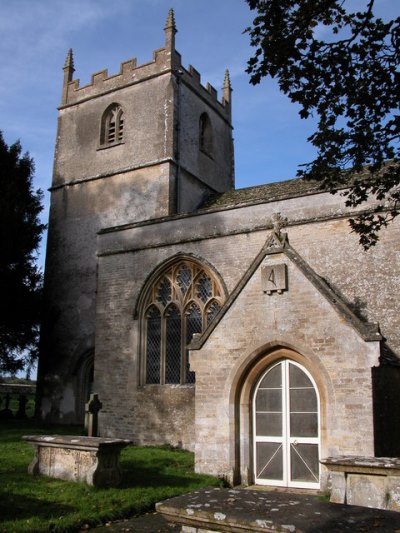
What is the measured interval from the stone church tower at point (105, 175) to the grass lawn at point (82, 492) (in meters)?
8.77

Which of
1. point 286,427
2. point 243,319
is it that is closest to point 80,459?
point 286,427

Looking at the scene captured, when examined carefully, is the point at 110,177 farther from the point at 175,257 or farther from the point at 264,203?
the point at 264,203

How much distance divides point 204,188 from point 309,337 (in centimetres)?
1469

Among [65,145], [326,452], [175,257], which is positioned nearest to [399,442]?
[326,452]

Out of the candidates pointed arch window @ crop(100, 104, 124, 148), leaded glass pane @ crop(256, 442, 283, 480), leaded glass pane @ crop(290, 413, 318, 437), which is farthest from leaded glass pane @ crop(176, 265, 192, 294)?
pointed arch window @ crop(100, 104, 124, 148)

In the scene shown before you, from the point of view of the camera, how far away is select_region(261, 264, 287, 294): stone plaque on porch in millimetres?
11062

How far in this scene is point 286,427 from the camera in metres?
10.8

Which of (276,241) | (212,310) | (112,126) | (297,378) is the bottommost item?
(297,378)

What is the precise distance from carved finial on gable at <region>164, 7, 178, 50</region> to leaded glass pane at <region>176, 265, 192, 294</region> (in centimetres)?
1126

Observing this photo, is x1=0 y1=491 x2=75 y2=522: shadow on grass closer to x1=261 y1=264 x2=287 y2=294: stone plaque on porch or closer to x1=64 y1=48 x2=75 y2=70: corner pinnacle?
x1=261 y1=264 x2=287 y2=294: stone plaque on porch

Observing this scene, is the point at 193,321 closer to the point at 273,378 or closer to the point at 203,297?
the point at 203,297

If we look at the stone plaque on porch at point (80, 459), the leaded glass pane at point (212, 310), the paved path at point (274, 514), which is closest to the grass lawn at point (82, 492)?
the stone plaque on porch at point (80, 459)

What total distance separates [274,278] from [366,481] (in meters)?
4.38

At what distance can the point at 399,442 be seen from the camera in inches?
436
